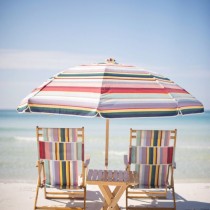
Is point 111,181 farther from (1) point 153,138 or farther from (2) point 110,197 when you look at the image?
(1) point 153,138

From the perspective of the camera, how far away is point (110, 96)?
249cm

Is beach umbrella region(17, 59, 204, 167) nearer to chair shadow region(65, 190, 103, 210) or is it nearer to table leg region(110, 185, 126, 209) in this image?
table leg region(110, 185, 126, 209)

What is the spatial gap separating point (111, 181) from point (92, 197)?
1.24 metres

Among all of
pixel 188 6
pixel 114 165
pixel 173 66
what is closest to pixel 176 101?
pixel 114 165

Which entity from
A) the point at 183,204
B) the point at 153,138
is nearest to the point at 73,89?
the point at 153,138

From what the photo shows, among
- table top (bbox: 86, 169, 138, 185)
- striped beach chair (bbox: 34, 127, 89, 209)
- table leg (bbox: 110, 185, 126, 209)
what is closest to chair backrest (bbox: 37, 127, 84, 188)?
striped beach chair (bbox: 34, 127, 89, 209)

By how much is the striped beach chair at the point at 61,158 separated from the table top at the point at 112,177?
216mm

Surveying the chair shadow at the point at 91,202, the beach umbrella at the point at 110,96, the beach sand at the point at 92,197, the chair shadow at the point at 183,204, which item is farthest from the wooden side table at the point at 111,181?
the beach umbrella at the point at 110,96

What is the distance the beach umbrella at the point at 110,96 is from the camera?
240cm

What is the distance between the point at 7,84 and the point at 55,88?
126 feet

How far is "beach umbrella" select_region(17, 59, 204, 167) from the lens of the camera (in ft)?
7.87

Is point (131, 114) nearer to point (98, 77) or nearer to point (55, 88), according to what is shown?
point (98, 77)

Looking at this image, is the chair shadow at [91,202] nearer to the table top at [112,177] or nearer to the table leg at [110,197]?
the table leg at [110,197]

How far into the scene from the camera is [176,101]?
2.65 meters
